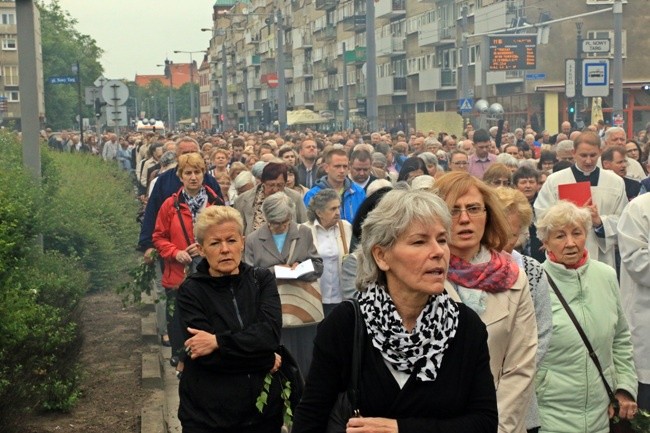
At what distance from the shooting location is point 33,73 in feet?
42.2

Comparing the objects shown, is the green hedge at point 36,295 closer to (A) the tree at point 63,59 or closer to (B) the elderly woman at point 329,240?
(B) the elderly woman at point 329,240

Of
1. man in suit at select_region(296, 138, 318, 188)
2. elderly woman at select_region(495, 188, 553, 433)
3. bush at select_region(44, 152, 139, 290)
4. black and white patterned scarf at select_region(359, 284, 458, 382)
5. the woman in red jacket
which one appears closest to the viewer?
black and white patterned scarf at select_region(359, 284, 458, 382)

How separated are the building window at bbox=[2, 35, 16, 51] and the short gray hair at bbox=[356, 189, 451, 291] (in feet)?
424

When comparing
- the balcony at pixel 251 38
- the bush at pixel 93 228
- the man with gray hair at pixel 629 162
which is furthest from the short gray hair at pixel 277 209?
the balcony at pixel 251 38

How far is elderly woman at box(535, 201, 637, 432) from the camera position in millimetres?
6160

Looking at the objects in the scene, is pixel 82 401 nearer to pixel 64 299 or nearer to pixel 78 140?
pixel 64 299

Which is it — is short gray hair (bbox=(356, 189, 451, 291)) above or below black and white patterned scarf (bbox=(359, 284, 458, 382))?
above

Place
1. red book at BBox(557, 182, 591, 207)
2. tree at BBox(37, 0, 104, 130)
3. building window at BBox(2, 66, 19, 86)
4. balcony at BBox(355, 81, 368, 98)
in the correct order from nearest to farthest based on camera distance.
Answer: red book at BBox(557, 182, 591, 207)
tree at BBox(37, 0, 104, 130)
balcony at BBox(355, 81, 368, 98)
building window at BBox(2, 66, 19, 86)

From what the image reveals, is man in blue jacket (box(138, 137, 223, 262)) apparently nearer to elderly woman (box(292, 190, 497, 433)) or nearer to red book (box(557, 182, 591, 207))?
red book (box(557, 182, 591, 207))

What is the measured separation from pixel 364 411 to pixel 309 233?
557 centimetres

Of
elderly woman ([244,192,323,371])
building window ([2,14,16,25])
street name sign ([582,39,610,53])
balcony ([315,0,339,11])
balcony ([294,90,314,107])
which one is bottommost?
elderly woman ([244,192,323,371])

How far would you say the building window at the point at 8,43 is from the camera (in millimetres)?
130900

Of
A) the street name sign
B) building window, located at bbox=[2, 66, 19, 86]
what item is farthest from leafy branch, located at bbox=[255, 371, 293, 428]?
building window, located at bbox=[2, 66, 19, 86]

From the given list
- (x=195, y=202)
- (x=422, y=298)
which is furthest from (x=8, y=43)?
(x=422, y=298)
